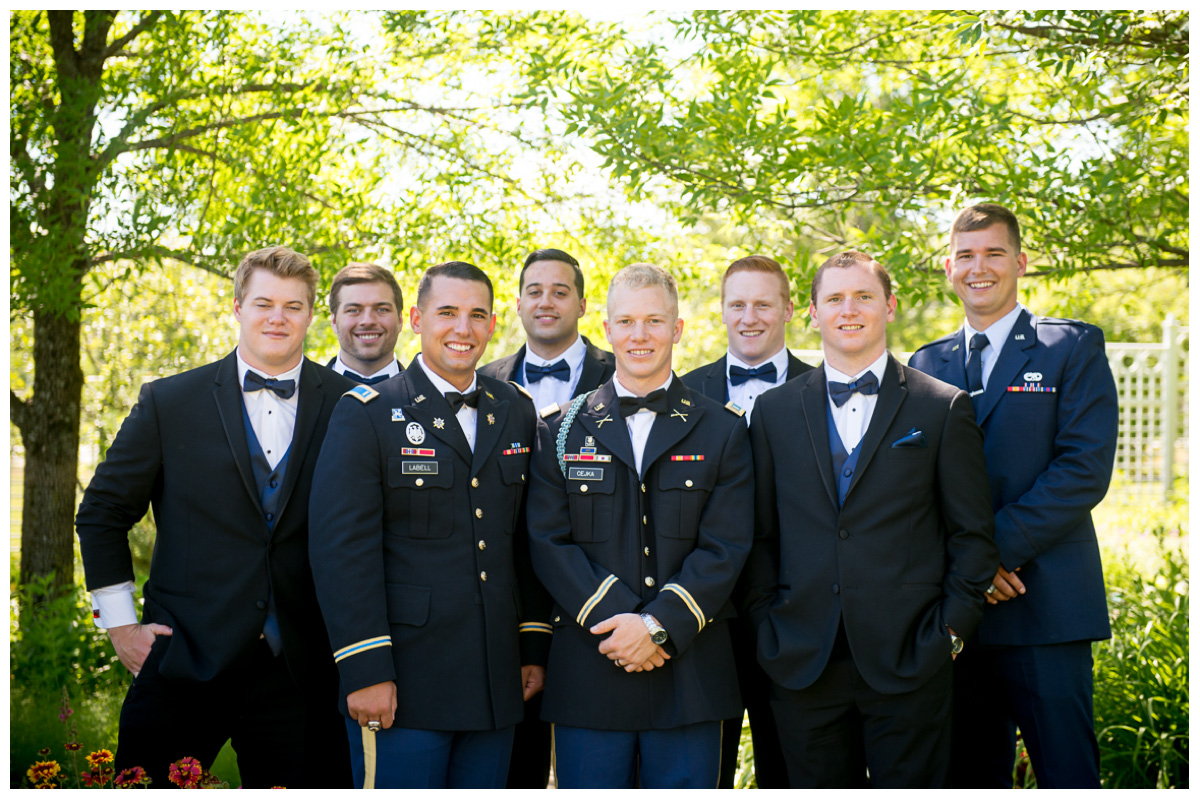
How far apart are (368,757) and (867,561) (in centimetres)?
188

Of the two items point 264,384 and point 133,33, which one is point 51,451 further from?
point 264,384

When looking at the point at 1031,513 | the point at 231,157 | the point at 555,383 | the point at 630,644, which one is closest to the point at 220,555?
the point at 630,644

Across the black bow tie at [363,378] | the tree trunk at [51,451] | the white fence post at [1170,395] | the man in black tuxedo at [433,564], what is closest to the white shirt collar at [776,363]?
the man in black tuxedo at [433,564]

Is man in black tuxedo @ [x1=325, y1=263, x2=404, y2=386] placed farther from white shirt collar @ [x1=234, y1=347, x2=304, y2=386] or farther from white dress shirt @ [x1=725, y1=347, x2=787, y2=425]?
white dress shirt @ [x1=725, y1=347, x2=787, y2=425]

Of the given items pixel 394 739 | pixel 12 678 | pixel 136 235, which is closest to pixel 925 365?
pixel 394 739

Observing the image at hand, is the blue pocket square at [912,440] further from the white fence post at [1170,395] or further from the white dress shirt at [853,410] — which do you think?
the white fence post at [1170,395]

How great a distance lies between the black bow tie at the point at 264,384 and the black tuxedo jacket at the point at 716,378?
6.14 ft

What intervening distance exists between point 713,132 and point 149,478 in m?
3.65

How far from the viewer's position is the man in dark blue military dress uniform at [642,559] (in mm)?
3355

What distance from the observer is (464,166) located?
7.29 m

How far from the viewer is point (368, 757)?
3.31 meters

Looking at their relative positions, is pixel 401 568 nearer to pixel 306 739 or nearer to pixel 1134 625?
pixel 306 739

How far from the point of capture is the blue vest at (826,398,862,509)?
3516 mm

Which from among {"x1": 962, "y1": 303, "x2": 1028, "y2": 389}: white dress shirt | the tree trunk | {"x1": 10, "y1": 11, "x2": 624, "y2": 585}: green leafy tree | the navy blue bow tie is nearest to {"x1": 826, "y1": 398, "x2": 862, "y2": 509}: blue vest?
{"x1": 962, "y1": 303, "x2": 1028, "y2": 389}: white dress shirt
